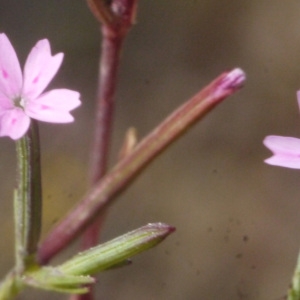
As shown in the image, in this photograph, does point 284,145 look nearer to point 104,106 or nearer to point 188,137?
point 104,106

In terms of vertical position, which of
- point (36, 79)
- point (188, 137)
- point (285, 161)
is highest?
point (188, 137)

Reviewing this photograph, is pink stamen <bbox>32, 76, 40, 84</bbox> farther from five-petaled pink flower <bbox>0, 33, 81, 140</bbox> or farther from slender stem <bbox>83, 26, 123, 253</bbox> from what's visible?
slender stem <bbox>83, 26, 123, 253</bbox>

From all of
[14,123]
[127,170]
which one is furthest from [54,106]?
[127,170]

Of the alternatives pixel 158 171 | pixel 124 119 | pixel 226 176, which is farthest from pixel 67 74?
pixel 226 176

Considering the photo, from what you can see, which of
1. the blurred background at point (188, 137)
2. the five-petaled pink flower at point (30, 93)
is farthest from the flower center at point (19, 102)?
the blurred background at point (188, 137)

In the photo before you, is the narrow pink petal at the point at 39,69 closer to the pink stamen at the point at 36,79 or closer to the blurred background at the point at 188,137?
the pink stamen at the point at 36,79

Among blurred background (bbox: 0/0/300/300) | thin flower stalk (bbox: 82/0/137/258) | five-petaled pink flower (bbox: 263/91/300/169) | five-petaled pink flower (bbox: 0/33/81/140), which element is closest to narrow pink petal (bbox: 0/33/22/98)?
five-petaled pink flower (bbox: 0/33/81/140)
